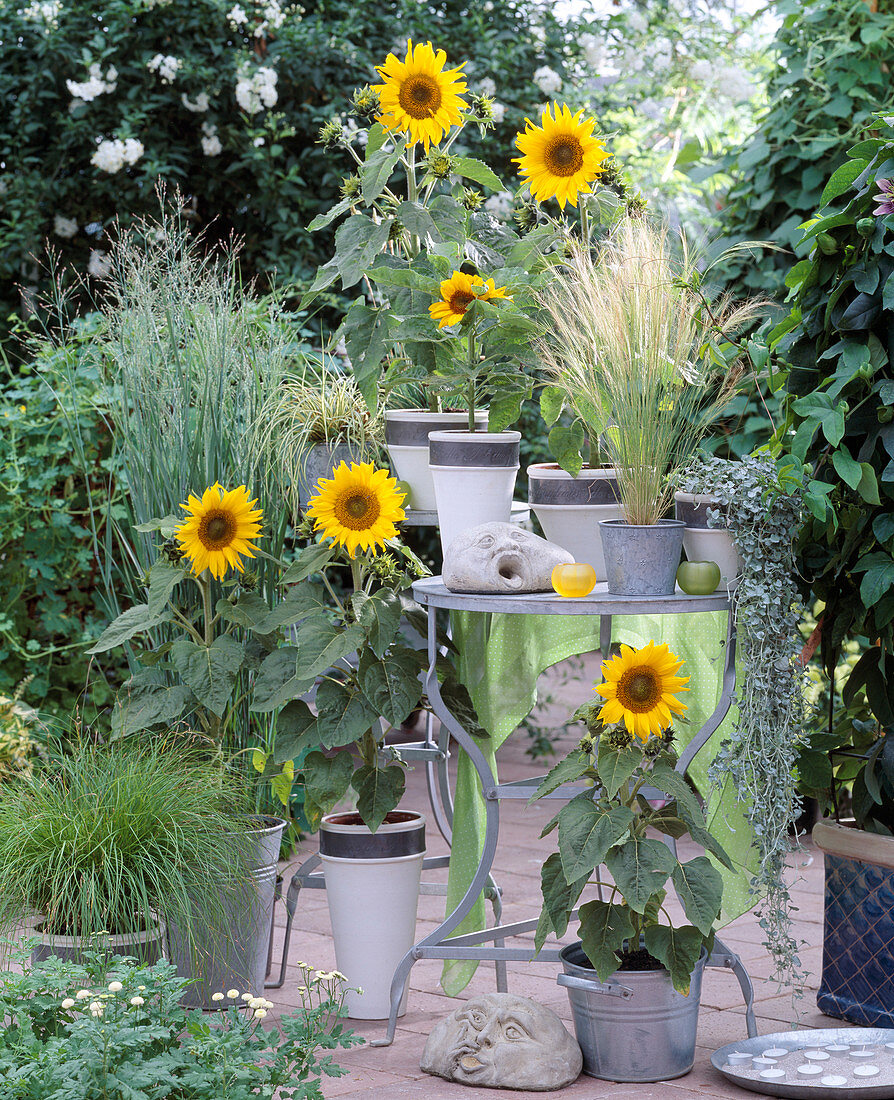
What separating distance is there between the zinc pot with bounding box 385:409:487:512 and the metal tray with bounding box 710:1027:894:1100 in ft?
4.28

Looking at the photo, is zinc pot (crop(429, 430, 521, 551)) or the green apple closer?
the green apple

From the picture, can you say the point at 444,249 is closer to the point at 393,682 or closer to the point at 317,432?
the point at 317,432

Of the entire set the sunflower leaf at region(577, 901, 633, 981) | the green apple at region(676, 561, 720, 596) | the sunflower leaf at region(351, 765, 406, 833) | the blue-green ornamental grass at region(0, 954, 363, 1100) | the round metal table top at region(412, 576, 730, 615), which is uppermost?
the green apple at region(676, 561, 720, 596)

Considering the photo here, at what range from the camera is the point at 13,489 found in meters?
4.16

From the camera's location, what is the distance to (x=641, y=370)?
2.56m

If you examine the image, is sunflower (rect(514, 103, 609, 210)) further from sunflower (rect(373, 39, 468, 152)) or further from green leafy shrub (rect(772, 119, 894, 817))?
green leafy shrub (rect(772, 119, 894, 817))

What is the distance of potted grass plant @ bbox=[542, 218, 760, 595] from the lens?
2.55 meters

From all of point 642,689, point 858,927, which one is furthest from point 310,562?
point 858,927

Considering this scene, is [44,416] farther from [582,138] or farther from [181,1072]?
[181,1072]

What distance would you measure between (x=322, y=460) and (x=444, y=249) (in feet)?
1.87

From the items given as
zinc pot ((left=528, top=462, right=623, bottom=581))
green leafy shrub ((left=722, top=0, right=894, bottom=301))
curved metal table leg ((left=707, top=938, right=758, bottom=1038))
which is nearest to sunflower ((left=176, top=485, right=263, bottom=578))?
zinc pot ((left=528, top=462, right=623, bottom=581))

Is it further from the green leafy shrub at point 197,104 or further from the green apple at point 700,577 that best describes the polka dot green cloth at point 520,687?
the green leafy shrub at point 197,104

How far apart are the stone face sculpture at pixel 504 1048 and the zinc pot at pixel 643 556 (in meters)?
0.83

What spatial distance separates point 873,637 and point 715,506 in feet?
1.66
